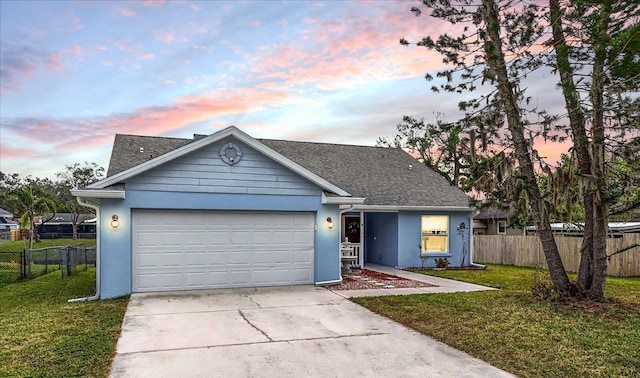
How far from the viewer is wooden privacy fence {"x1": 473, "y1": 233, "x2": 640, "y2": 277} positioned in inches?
587

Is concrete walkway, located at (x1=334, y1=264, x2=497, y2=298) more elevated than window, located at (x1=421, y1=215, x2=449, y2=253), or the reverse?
window, located at (x1=421, y1=215, x2=449, y2=253)

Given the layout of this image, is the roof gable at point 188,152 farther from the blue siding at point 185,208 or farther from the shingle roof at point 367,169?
the shingle roof at point 367,169

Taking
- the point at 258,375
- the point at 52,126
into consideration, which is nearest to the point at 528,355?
the point at 258,375

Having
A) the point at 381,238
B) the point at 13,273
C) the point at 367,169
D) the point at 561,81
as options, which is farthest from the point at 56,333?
the point at 367,169

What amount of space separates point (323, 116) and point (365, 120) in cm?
340

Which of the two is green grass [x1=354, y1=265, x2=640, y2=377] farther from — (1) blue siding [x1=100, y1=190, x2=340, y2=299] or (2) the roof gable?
(2) the roof gable

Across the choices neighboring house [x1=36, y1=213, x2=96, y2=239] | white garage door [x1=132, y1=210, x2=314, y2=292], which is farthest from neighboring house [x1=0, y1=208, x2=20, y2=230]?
white garage door [x1=132, y1=210, x2=314, y2=292]

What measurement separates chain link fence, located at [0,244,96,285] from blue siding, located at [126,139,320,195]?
19.5 feet

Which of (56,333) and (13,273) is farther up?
(56,333)

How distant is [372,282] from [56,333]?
7788 mm

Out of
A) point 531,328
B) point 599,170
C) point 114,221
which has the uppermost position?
point 599,170

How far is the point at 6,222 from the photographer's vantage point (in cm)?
5338

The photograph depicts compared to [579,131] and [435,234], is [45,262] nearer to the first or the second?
[435,234]

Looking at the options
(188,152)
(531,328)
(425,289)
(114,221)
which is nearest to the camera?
(531,328)
